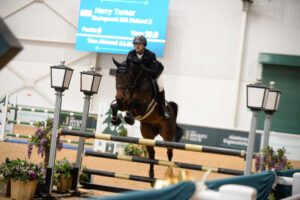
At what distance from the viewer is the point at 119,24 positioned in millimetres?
13508

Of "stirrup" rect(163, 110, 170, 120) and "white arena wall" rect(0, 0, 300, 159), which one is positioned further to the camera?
"white arena wall" rect(0, 0, 300, 159)

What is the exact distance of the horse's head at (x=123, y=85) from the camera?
14.4 feet

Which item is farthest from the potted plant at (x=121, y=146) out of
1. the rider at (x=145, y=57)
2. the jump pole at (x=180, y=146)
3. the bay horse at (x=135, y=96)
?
the jump pole at (x=180, y=146)

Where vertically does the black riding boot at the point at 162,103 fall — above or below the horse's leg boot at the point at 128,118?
above

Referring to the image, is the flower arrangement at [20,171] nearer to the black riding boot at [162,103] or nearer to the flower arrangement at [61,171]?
the flower arrangement at [61,171]

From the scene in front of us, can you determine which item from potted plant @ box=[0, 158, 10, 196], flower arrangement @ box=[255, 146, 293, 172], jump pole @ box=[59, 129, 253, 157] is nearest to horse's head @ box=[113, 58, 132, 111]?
jump pole @ box=[59, 129, 253, 157]

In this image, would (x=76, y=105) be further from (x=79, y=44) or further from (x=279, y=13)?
(x=279, y=13)

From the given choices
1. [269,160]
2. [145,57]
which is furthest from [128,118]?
[269,160]

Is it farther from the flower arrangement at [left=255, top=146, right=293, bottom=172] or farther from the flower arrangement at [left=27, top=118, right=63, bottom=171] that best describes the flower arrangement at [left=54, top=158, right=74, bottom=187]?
the flower arrangement at [left=255, top=146, right=293, bottom=172]

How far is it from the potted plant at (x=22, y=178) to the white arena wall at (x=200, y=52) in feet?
31.9

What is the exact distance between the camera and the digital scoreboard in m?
13.2

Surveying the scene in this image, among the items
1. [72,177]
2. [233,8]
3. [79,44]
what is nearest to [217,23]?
[233,8]

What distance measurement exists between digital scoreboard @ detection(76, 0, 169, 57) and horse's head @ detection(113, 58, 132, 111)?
8741 millimetres

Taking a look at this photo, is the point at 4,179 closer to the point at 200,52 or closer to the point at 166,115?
the point at 166,115
